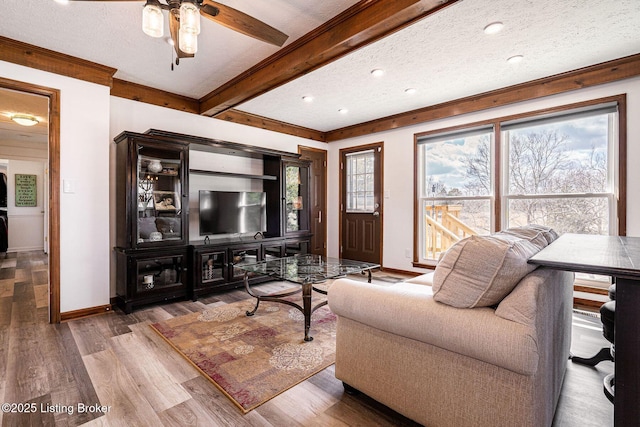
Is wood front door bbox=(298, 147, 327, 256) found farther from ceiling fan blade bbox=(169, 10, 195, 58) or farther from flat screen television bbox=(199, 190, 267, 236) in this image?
ceiling fan blade bbox=(169, 10, 195, 58)

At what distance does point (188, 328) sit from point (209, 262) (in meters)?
1.12

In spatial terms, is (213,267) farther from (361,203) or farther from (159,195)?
(361,203)

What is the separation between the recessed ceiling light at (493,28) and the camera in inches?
92.4

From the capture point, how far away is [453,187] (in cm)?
434

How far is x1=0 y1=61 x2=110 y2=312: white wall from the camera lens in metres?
2.89

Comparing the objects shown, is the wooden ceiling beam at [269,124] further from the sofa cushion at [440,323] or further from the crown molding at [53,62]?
the sofa cushion at [440,323]

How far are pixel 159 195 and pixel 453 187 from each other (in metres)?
3.90

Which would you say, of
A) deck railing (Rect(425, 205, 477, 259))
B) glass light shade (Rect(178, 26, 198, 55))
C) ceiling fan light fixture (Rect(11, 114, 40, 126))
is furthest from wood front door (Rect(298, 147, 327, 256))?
ceiling fan light fixture (Rect(11, 114, 40, 126))

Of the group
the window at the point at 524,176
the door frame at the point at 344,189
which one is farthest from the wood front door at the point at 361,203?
the window at the point at 524,176

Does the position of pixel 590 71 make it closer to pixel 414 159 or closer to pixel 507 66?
pixel 507 66

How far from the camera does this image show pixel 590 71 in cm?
312

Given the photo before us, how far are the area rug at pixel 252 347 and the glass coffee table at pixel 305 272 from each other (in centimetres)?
16

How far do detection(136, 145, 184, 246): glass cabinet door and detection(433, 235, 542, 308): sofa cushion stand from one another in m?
3.05

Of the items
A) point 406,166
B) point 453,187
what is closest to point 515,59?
point 453,187
